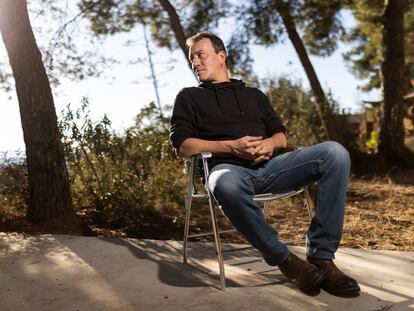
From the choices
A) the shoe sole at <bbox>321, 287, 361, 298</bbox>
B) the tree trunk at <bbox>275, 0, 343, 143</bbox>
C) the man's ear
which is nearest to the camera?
the shoe sole at <bbox>321, 287, 361, 298</bbox>

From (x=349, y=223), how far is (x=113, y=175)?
2245 mm

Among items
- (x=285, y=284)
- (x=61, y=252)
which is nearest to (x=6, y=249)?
(x=61, y=252)

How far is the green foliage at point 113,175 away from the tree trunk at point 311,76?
4.88 metres

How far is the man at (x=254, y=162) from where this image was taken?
7.63 ft

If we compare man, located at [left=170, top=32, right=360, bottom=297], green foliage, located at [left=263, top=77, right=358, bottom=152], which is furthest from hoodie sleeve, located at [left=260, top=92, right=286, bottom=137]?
green foliage, located at [left=263, top=77, right=358, bottom=152]

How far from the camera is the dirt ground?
3969 mm

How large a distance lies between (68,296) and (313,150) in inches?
56.4

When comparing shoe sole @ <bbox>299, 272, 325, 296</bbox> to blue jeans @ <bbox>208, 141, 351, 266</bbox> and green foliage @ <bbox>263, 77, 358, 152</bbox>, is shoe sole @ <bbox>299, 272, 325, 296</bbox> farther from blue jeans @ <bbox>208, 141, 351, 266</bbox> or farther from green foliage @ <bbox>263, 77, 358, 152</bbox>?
green foliage @ <bbox>263, 77, 358, 152</bbox>

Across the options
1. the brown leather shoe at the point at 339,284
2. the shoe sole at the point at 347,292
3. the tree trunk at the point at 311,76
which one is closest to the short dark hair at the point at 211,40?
the brown leather shoe at the point at 339,284

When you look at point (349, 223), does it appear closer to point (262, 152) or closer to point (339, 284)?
point (262, 152)

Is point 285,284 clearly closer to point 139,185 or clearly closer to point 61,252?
point 61,252

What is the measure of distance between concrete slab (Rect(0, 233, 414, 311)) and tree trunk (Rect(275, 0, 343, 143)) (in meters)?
6.17

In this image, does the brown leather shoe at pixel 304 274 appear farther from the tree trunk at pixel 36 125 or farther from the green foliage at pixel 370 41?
the green foliage at pixel 370 41

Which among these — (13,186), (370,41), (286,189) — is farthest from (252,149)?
(370,41)
